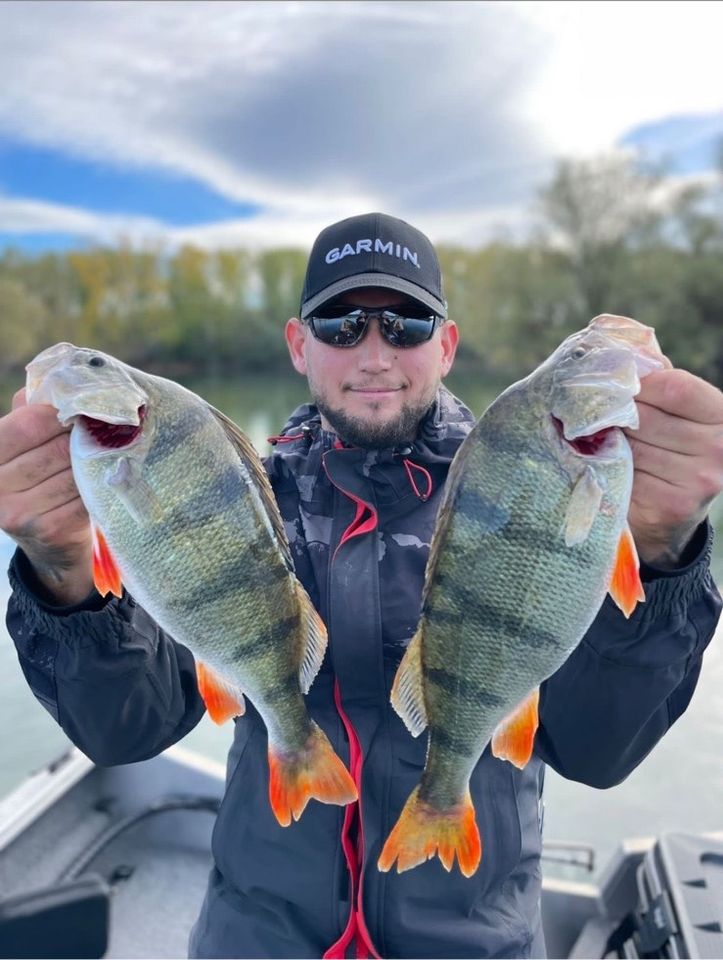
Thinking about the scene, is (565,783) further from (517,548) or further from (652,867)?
(517,548)

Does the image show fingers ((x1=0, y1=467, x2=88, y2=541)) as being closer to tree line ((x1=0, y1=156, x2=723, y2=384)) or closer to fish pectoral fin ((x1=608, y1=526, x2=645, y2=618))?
fish pectoral fin ((x1=608, y1=526, x2=645, y2=618))

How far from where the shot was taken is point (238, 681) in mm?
1688

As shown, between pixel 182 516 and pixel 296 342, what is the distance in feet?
4.94

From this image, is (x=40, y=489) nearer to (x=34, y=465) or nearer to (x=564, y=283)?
(x=34, y=465)

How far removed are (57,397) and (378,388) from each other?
3.77ft

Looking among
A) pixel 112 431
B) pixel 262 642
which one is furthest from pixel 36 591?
pixel 262 642

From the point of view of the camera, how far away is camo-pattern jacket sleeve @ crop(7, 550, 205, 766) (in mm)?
1807

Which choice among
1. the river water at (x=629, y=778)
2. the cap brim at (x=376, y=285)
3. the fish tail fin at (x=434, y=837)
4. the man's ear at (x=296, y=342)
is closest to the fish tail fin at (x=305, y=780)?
the fish tail fin at (x=434, y=837)

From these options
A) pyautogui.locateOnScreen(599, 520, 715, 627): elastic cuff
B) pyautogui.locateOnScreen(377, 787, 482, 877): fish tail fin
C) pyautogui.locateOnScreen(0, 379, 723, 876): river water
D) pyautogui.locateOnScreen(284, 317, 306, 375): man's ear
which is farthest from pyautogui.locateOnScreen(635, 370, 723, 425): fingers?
pyautogui.locateOnScreen(0, 379, 723, 876): river water

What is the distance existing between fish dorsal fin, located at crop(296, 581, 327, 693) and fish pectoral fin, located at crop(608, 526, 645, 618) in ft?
2.21

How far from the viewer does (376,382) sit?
8.03 ft

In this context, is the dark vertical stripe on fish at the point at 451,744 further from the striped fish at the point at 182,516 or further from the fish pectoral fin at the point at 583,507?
the fish pectoral fin at the point at 583,507

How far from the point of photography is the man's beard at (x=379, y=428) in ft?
8.11

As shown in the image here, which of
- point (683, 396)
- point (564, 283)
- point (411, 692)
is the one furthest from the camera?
point (564, 283)
